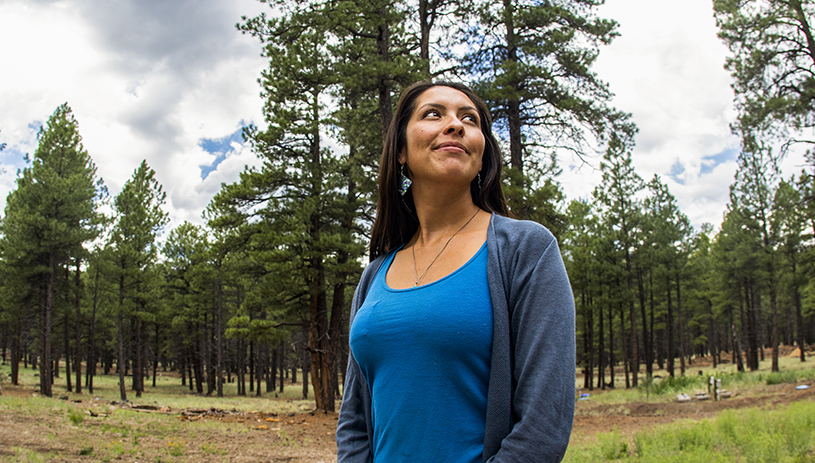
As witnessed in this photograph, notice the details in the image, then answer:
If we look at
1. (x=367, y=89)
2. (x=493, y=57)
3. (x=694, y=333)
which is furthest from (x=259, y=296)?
(x=694, y=333)

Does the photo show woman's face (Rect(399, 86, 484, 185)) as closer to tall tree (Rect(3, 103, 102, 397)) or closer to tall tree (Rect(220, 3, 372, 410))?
tall tree (Rect(220, 3, 372, 410))

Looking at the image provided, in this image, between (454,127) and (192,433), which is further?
(192,433)

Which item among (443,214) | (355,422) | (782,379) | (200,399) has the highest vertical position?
(443,214)

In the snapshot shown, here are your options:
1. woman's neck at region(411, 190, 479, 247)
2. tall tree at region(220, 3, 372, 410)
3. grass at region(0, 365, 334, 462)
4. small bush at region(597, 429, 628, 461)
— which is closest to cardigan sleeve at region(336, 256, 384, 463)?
woman's neck at region(411, 190, 479, 247)

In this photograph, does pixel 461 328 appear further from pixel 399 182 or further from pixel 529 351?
pixel 399 182

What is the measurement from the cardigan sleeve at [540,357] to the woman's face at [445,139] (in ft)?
1.39

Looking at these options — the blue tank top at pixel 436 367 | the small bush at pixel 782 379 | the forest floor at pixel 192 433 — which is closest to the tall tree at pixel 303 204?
the forest floor at pixel 192 433

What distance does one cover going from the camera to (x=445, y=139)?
152 centimetres

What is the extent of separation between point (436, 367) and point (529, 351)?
A: 25 cm

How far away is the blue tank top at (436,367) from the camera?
1.16 m

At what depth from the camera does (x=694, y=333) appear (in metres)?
55.8

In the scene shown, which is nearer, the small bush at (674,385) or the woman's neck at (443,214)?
the woman's neck at (443,214)

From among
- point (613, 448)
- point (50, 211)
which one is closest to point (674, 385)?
point (613, 448)

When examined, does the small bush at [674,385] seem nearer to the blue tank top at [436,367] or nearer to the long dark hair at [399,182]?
the long dark hair at [399,182]
